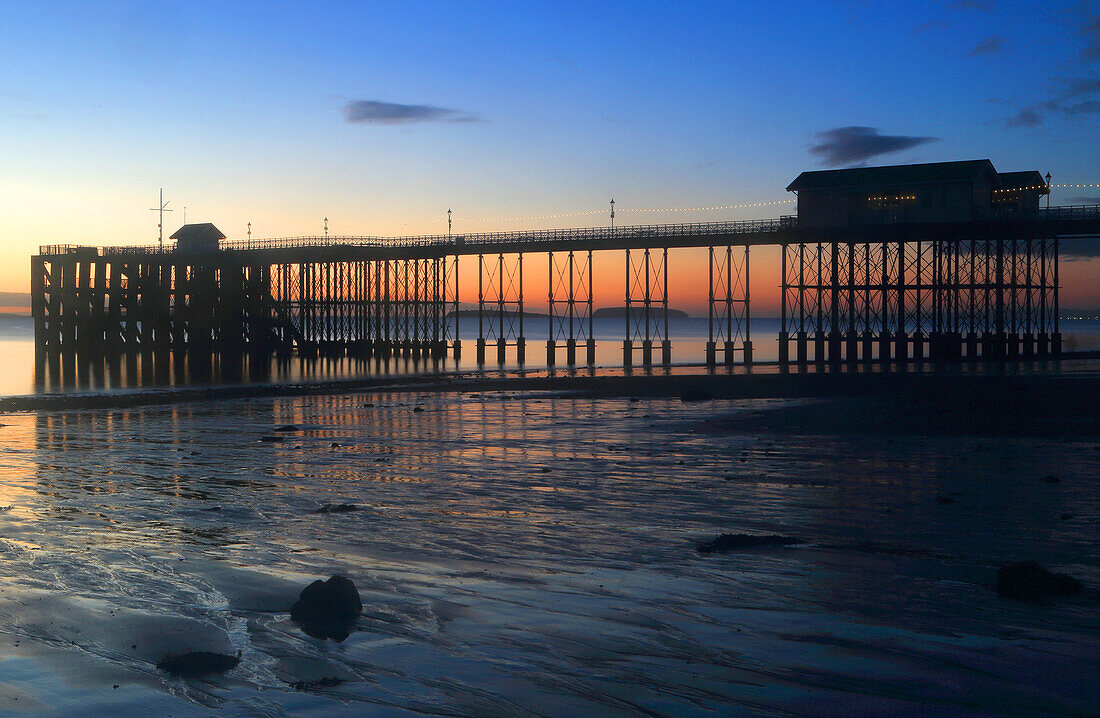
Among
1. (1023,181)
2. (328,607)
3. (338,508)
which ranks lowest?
(338,508)

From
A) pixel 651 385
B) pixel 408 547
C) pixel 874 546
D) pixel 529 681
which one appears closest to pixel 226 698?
pixel 529 681

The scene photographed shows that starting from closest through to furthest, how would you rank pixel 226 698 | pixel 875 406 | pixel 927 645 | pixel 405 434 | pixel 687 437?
pixel 226 698 < pixel 927 645 < pixel 687 437 < pixel 405 434 < pixel 875 406

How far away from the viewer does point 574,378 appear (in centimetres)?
4238

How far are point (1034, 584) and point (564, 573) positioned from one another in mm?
3886

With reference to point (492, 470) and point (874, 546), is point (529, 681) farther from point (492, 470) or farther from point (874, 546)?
point (492, 470)

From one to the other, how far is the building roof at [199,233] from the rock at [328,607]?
85.7m

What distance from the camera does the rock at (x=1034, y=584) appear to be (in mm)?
7680

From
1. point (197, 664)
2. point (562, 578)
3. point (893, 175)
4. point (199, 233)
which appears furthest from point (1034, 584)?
point (199, 233)

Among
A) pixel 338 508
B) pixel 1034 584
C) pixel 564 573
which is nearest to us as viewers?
pixel 1034 584

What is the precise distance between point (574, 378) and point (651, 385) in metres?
6.17

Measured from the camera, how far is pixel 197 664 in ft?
21.0

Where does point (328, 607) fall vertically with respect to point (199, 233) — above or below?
below

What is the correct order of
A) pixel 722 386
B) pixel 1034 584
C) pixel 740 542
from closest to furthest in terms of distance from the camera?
pixel 1034 584
pixel 740 542
pixel 722 386

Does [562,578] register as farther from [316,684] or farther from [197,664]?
[197,664]
